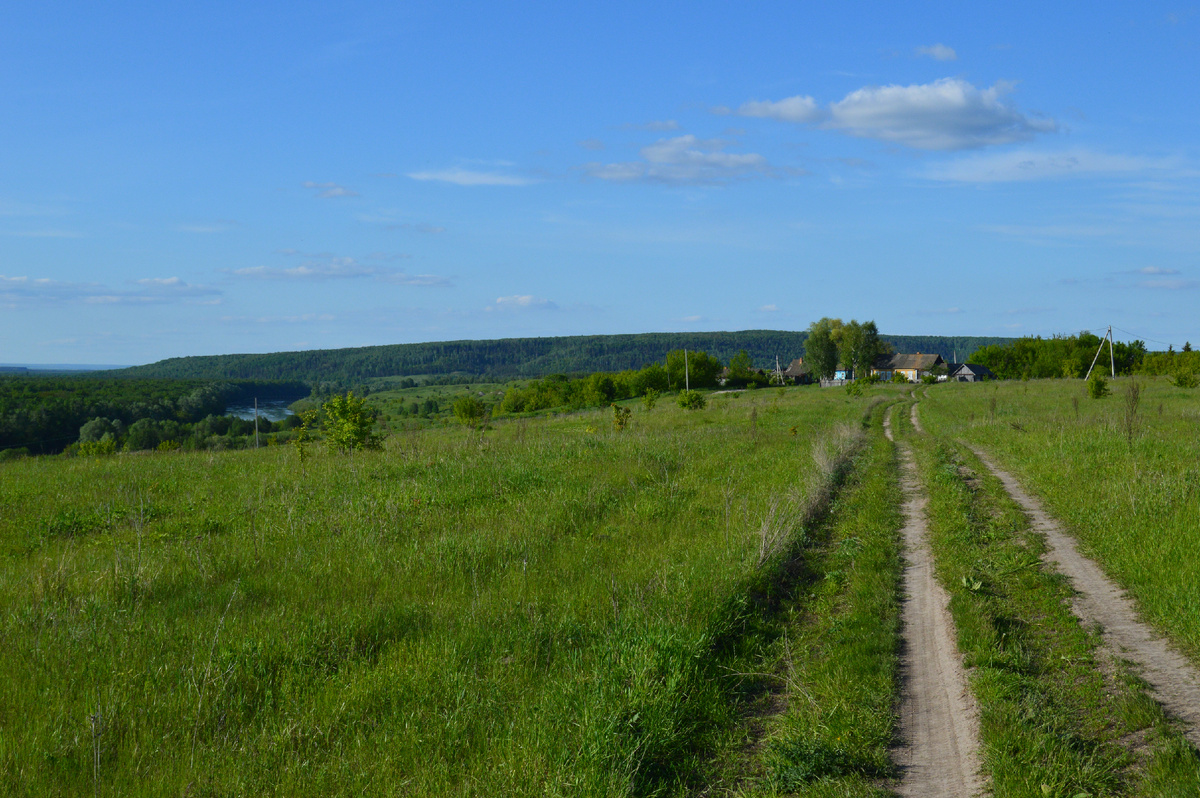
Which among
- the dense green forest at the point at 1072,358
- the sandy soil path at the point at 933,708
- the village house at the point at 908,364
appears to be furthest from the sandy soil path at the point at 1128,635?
the village house at the point at 908,364

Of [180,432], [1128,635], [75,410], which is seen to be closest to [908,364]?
[180,432]

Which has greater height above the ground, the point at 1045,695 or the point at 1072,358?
the point at 1072,358

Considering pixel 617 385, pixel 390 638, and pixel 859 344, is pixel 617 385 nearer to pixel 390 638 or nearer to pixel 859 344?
pixel 859 344

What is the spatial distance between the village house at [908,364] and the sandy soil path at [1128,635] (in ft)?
435

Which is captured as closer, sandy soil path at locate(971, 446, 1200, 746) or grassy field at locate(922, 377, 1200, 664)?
sandy soil path at locate(971, 446, 1200, 746)

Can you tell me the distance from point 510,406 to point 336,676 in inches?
3920

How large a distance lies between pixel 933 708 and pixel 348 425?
50.0ft

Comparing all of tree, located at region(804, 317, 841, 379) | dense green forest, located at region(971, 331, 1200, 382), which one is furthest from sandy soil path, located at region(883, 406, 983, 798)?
tree, located at region(804, 317, 841, 379)

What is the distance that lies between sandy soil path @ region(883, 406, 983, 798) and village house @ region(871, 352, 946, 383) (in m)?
135

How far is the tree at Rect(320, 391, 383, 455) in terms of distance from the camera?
17547 millimetres

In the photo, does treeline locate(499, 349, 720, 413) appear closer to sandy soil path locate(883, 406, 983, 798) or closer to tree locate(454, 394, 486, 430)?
tree locate(454, 394, 486, 430)

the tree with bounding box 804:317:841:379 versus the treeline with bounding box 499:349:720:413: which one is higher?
the tree with bounding box 804:317:841:379

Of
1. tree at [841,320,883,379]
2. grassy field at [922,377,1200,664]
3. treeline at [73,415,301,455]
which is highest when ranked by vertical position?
tree at [841,320,883,379]

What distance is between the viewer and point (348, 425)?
17.5 metres
